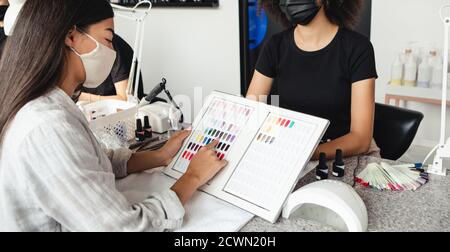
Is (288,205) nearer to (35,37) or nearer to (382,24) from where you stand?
(35,37)

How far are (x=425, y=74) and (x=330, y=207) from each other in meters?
2.02

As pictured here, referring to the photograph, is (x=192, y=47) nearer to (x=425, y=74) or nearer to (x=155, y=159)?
(x=425, y=74)

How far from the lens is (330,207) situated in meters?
0.89

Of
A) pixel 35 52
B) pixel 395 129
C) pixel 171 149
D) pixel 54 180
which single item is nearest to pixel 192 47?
pixel 395 129

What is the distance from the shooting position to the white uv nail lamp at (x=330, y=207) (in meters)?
0.87

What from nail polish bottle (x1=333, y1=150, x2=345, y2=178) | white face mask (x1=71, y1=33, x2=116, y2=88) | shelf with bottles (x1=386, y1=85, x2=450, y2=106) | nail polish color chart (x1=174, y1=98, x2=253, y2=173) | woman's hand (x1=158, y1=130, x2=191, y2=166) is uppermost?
white face mask (x1=71, y1=33, x2=116, y2=88)

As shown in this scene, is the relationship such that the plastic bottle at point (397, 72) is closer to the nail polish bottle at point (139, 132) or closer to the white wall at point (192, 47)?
the white wall at point (192, 47)

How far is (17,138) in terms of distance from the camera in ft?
2.53

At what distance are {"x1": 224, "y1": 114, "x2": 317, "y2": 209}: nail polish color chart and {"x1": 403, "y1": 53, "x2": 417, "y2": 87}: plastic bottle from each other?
1.86 m

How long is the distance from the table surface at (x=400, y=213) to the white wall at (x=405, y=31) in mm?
1911

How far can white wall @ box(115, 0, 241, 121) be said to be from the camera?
10.8ft

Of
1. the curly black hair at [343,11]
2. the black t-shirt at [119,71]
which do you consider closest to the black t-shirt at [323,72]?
the curly black hair at [343,11]

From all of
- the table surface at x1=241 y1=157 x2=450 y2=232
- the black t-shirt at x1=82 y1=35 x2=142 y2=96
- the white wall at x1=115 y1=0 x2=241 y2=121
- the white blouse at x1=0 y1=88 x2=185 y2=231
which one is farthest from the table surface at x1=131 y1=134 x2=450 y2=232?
the white wall at x1=115 y1=0 x2=241 y2=121

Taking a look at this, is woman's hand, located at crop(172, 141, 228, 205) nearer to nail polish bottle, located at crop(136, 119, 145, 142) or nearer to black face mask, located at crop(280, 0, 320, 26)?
nail polish bottle, located at crop(136, 119, 145, 142)
